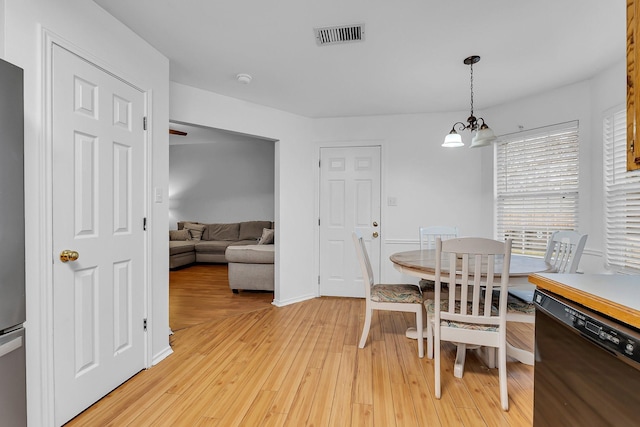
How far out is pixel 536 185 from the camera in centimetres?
324

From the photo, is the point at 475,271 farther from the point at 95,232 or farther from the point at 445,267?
the point at 95,232

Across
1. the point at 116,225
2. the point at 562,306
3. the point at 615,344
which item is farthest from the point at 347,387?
the point at 116,225

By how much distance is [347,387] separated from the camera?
1.93 m

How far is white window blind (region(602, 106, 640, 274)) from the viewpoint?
234 centimetres

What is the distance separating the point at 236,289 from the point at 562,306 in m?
3.86

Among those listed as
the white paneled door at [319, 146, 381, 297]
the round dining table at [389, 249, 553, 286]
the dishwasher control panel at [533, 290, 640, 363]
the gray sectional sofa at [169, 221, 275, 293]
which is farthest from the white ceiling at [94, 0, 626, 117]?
the gray sectional sofa at [169, 221, 275, 293]

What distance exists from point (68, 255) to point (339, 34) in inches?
83.8

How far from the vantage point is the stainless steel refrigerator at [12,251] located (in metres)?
1.11

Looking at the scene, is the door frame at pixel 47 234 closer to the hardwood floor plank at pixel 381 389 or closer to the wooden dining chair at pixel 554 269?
the hardwood floor plank at pixel 381 389

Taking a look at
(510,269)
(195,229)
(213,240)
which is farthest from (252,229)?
(510,269)

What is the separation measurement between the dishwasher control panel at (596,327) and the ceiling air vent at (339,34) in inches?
75.2

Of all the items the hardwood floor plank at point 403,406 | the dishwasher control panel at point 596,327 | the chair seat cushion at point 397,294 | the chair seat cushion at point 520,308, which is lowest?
the hardwood floor plank at point 403,406

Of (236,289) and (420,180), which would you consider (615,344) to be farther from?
(236,289)

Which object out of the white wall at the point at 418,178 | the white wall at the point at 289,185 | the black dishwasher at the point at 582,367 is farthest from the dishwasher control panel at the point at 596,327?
the white wall at the point at 289,185
